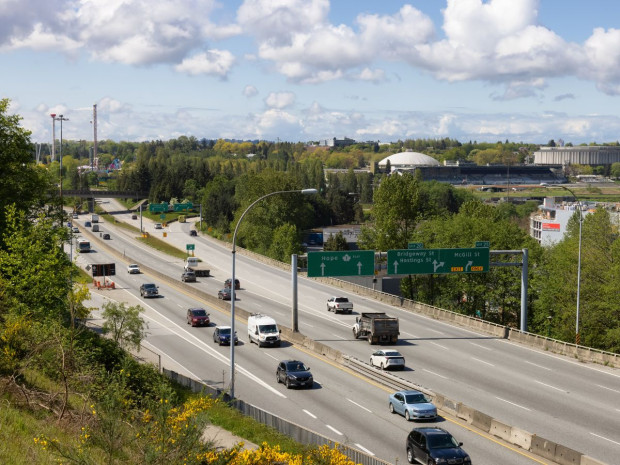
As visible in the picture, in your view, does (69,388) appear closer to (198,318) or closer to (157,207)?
(198,318)

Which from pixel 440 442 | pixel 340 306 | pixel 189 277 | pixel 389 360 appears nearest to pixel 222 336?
pixel 389 360

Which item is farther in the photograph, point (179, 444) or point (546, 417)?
point (546, 417)

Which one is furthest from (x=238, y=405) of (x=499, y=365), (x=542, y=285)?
(x=542, y=285)

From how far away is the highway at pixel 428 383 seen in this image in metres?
30.5

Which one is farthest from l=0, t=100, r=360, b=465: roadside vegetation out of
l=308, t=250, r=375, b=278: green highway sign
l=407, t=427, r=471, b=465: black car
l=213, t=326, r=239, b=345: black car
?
l=308, t=250, r=375, b=278: green highway sign

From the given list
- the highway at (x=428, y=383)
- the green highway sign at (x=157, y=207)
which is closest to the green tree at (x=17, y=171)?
the highway at (x=428, y=383)

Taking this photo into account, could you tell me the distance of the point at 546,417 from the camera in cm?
3350

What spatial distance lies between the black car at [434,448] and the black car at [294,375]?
12597mm

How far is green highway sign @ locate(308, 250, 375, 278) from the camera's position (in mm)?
56469

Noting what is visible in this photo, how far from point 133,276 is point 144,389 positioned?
63845 millimetres

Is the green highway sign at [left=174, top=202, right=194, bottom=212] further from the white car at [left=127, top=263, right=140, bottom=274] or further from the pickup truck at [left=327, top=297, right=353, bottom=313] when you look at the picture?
the pickup truck at [left=327, top=297, right=353, bottom=313]

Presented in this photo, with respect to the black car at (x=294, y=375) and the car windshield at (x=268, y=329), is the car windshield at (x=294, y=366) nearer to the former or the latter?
the black car at (x=294, y=375)

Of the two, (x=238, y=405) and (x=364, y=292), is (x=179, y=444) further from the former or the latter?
(x=364, y=292)

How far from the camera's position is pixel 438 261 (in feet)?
185
